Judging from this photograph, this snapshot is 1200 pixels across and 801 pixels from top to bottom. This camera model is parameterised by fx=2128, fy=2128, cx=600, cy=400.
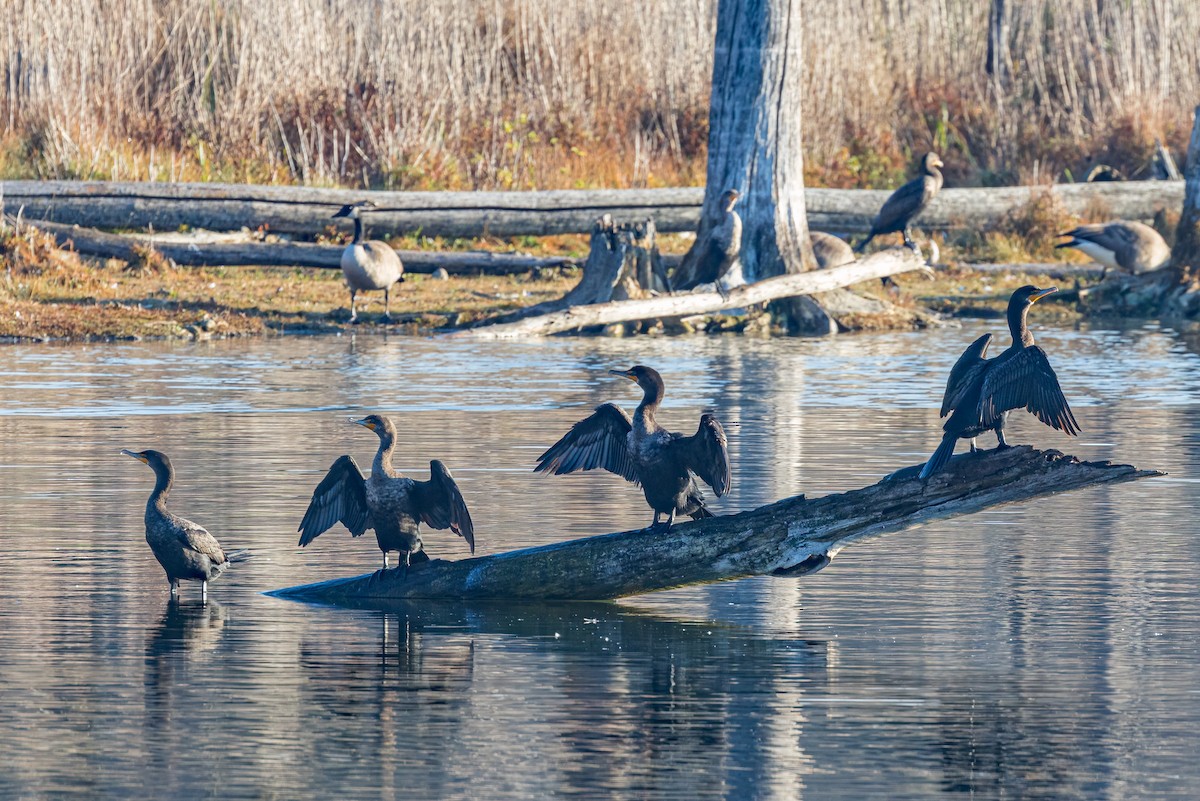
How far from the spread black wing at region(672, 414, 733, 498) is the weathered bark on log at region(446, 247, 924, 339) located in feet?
35.5

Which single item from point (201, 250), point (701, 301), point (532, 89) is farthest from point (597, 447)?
point (532, 89)

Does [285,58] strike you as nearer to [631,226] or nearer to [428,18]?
[428,18]

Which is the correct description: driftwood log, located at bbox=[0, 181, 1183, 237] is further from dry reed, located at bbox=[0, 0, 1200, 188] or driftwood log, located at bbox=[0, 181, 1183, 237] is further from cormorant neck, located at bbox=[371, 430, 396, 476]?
cormorant neck, located at bbox=[371, 430, 396, 476]

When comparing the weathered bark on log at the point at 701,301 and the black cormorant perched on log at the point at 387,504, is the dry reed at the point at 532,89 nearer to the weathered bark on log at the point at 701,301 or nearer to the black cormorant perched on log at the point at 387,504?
the weathered bark on log at the point at 701,301

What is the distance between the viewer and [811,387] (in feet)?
51.7

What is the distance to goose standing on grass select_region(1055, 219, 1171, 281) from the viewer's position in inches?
872

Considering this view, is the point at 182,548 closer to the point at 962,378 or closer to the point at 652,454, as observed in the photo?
the point at 652,454

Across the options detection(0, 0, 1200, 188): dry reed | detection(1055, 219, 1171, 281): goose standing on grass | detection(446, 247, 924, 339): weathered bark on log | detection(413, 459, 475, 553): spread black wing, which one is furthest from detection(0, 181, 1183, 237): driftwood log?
detection(413, 459, 475, 553): spread black wing

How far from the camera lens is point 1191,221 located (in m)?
21.3

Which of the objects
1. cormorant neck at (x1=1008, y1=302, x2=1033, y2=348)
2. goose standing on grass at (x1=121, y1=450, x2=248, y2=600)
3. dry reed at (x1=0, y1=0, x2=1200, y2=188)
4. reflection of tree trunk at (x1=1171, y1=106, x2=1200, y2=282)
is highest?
dry reed at (x1=0, y1=0, x2=1200, y2=188)

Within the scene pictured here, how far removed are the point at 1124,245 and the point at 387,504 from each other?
1544 cm

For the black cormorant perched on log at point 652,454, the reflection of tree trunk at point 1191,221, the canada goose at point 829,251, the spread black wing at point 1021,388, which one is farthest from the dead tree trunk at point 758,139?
the spread black wing at point 1021,388

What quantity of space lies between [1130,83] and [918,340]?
9.08m

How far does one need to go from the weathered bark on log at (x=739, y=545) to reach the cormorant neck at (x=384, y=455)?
0.45m
